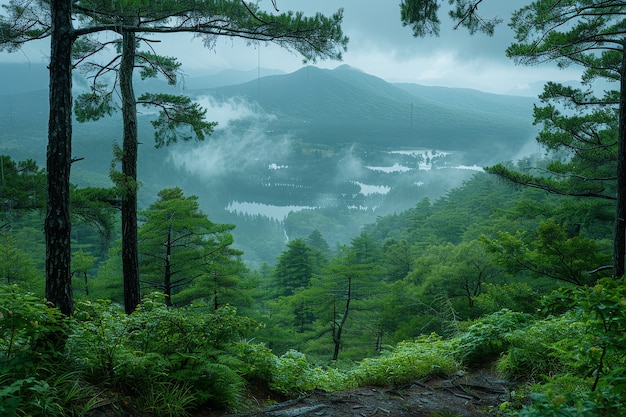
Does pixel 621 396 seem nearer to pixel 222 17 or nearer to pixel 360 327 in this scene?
pixel 222 17

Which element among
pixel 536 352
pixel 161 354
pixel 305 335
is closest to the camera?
pixel 161 354

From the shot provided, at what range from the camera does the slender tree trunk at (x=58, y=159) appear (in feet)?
11.7

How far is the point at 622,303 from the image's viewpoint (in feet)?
7.22

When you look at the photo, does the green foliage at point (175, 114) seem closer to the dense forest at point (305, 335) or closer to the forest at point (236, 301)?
the forest at point (236, 301)

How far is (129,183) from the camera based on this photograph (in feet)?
21.6

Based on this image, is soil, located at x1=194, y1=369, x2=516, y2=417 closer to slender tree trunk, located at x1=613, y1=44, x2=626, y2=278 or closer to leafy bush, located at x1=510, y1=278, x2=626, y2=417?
leafy bush, located at x1=510, y1=278, x2=626, y2=417

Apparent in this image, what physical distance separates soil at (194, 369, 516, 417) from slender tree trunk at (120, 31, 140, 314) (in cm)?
371

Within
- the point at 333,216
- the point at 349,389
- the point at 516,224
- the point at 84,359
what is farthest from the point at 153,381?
the point at 333,216

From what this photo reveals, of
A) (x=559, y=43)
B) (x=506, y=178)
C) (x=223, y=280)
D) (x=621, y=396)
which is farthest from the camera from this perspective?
(x=223, y=280)

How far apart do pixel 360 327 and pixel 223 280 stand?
9.79 meters

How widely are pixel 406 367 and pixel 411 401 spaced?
914 mm

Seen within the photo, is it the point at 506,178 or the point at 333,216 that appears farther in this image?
the point at 333,216

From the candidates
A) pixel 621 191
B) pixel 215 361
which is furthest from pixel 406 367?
pixel 621 191

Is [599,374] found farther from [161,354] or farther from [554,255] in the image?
[554,255]
